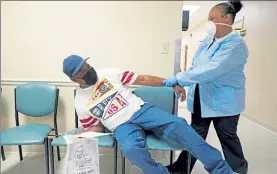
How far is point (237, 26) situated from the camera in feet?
11.9

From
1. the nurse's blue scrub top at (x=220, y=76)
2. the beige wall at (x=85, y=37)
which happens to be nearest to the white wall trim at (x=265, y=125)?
the nurse's blue scrub top at (x=220, y=76)

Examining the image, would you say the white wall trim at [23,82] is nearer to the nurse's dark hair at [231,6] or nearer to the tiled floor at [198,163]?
the tiled floor at [198,163]

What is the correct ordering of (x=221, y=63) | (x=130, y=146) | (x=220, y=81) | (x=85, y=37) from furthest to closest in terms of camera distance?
(x=85, y=37) < (x=220, y=81) < (x=221, y=63) < (x=130, y=146)

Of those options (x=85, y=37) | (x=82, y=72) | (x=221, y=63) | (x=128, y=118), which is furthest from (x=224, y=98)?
(x=85, y=37)

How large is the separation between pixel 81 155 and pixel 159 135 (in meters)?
0.49

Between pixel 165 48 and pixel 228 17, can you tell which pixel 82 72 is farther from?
pixel 228 17

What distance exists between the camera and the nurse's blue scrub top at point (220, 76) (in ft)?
4.48

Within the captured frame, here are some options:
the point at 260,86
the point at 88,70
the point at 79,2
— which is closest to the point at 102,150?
the point at 88,70

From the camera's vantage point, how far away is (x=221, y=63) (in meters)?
1.35

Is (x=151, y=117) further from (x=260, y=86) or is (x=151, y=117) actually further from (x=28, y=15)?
(x=260, y=86)

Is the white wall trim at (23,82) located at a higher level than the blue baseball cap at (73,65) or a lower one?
lower

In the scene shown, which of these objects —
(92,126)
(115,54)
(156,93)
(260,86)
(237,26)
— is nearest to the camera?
(92,126)

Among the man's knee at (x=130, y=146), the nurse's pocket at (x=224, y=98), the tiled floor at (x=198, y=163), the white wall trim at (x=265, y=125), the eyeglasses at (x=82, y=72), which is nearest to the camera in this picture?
the man's knee at (x=130, y=146)

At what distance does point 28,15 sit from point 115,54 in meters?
0.75
